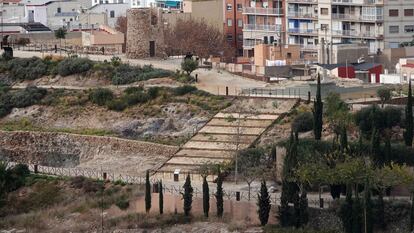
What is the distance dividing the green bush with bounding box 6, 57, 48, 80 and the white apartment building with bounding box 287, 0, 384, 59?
18526 millimetres

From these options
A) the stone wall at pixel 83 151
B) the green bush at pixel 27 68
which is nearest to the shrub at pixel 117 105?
the stone wall at pixel 83 151

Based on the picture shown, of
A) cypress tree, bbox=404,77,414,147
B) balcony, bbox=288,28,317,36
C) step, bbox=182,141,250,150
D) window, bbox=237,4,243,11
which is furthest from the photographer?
window, bbox=237,4,243,11

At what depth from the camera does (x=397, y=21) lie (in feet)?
334

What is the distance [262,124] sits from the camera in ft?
261

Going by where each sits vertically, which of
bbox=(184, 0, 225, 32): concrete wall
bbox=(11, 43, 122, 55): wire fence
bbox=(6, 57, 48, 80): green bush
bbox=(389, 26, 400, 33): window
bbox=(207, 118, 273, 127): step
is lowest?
bbox=(207, 118, 273, 127): step

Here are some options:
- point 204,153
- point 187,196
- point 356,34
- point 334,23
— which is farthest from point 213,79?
point 187,196

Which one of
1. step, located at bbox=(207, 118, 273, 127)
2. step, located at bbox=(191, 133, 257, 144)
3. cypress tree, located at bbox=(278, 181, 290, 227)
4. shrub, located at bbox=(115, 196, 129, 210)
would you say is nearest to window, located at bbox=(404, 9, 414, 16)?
step, located at bbox=(207, 118, 273, 127)

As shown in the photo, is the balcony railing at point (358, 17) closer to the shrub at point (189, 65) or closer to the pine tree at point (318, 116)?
the shrub at point (189, 65)

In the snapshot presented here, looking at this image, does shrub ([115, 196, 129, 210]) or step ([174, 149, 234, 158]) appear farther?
step ([174, 149, 234, 158])

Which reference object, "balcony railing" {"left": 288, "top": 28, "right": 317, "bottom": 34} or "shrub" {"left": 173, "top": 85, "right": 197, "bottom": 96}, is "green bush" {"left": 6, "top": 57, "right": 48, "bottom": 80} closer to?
"shrub" {"left": 173, "top": 85, "right": 197, "bottom": 96}

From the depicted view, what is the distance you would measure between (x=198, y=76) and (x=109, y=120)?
7.99 metres

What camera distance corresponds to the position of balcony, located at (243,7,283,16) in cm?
11150

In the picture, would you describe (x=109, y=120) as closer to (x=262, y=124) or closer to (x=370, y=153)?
(x=262, y=124)

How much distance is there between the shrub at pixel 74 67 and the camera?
312 feet
